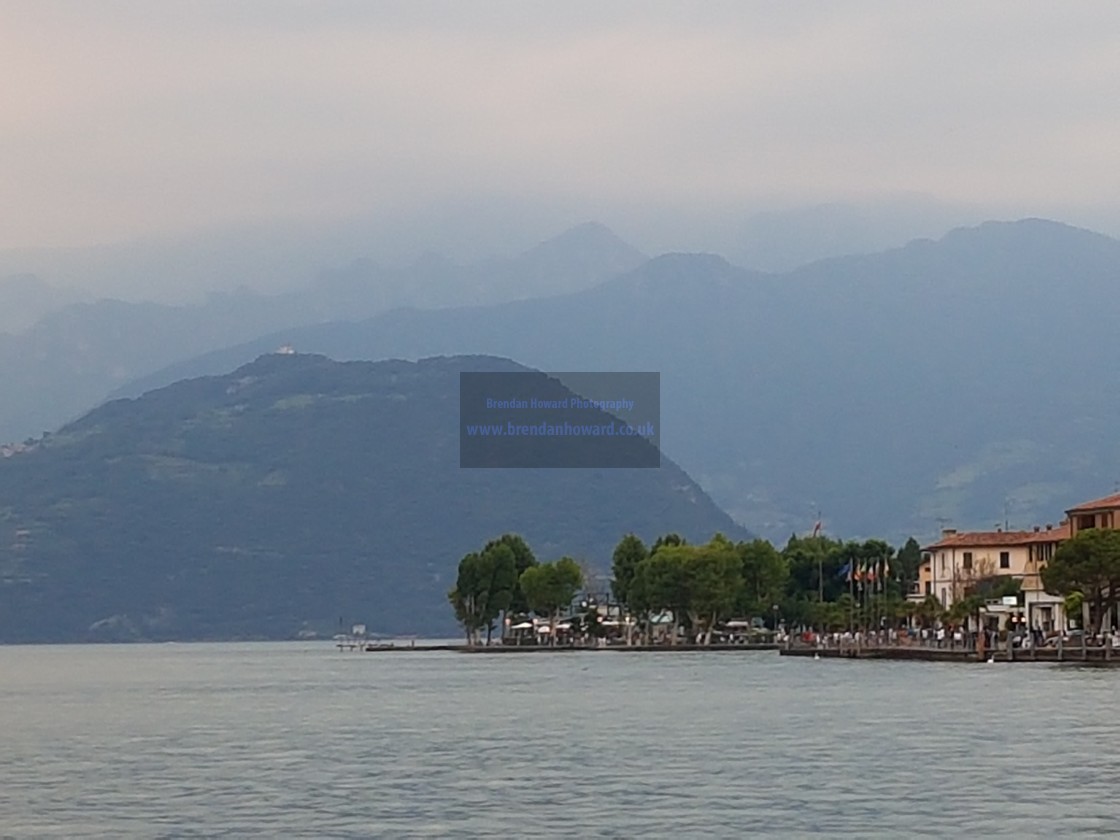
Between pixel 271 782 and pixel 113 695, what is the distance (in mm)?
55194

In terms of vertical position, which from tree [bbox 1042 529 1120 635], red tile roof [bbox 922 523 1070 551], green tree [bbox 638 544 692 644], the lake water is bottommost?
the lake water

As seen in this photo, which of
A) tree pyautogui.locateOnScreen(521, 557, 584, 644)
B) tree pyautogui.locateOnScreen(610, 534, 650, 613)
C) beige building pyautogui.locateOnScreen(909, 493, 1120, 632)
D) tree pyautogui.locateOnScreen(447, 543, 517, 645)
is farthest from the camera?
tree pyautogui.locateOnScreen(447, 543, 517, 645)

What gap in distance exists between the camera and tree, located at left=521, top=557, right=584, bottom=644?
19300 centimetres

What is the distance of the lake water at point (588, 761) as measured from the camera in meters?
38.9

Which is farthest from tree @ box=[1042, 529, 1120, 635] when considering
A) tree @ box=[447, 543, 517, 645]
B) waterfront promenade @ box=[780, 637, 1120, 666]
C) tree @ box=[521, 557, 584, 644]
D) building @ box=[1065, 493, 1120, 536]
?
tree @ box=[447, 543, 517, 645]

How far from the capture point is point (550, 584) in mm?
192750

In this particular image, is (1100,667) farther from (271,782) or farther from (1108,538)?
(271,782)

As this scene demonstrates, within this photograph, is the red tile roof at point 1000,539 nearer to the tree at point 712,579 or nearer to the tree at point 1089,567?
the tree at point 712,579

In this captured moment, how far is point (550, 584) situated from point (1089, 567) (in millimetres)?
85024

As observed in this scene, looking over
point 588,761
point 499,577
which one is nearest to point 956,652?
→ point 588,761

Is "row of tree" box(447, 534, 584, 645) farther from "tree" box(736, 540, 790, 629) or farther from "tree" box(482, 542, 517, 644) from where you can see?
"tree" box(736, 540, 790, 629)

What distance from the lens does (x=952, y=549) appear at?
16125cm

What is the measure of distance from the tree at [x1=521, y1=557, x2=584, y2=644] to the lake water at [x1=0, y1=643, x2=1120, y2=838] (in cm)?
9478

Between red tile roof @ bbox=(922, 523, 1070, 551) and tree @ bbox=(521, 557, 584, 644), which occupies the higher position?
red tile roof @ bbox=(922, 523, 1070, 551)
